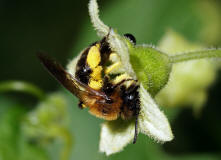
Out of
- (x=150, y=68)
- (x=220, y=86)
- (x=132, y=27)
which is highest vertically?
(x=132, y=27)

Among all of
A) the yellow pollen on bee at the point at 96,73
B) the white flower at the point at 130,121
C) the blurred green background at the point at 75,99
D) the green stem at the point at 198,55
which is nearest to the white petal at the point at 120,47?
the white flower at the point at 130,121

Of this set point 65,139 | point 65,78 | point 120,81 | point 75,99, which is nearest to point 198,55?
point 120,81

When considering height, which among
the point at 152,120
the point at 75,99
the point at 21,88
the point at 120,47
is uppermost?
the point at 75,99

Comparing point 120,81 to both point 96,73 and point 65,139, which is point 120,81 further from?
point 65,139

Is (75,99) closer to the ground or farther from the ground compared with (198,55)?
farther from the ground

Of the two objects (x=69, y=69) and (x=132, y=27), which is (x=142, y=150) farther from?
(x=69, y=69)

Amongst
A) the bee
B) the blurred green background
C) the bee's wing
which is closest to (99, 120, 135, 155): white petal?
the bee

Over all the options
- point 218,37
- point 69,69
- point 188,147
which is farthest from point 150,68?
point 218,37

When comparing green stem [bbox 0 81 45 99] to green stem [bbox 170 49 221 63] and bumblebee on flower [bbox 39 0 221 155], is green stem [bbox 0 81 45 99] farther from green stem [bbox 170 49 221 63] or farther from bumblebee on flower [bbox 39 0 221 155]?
green stem [bbox 170 49 221 63]

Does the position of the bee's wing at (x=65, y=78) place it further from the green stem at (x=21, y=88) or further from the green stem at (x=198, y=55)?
the green stem at (x=21, y=88)
